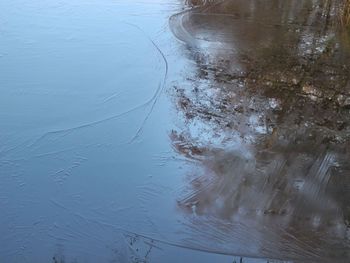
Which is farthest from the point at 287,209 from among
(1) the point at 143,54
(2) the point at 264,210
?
(1) the point at 143,54

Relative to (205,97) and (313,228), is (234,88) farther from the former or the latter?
(313,228)

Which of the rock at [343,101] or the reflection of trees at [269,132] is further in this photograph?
the rock at [343,101]

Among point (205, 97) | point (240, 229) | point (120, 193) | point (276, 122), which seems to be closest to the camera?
point (240, 229)

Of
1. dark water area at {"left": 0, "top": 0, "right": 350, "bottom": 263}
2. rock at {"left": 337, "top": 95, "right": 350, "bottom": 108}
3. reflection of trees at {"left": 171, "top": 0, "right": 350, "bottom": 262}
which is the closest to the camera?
dark water area at {"left": 0, "top": 0, "right": 350, "bottom": 263}

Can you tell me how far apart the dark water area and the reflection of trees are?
0.06ft

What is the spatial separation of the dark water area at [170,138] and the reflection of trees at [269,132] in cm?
2

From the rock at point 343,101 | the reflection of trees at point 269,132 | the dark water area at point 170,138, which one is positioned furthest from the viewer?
the rock at point 343,101

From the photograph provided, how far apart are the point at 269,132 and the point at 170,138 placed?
1.19 metres

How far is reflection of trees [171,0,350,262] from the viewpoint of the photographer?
15.8 feet

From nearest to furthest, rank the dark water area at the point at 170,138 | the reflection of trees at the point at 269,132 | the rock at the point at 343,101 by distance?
the dark water area at the point at 170,138
the reflection of trees at the point at 269,132
the rock at the point at 343,101

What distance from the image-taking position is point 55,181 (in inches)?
207

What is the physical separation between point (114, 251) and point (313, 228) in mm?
1866

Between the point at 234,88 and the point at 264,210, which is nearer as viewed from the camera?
the point at 264,210

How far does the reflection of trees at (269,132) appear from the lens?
4.80m
